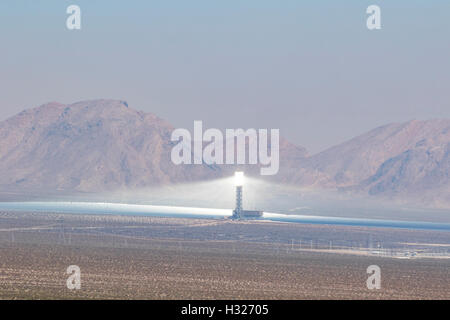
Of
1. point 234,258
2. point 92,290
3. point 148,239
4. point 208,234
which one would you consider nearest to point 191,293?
point 92,290

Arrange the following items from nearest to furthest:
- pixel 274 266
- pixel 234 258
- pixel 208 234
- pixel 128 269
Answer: pixel 128 269 → pixel 274 266 → pixel 234 258 → pixel 208 234

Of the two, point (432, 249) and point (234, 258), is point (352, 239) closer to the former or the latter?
point (432, 249)
